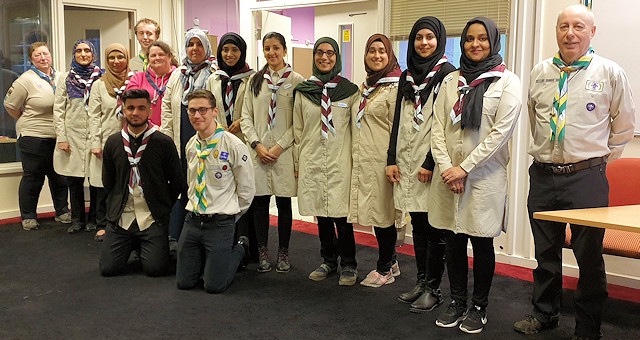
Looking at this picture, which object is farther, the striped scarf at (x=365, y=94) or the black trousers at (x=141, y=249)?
the black trousers at (x=141, y=249)

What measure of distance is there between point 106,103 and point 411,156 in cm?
264

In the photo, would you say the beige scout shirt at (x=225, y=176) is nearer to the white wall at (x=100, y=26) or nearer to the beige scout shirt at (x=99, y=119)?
the beige scout shirt at (x=99, y=119)

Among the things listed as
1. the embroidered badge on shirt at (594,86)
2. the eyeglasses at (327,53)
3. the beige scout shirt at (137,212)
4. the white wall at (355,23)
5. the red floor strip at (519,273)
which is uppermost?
the white wall at (355,23)

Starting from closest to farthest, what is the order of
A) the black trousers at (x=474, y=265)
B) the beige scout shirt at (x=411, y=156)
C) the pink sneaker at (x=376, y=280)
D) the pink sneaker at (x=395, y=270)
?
the black trousers at (x=474, y=265)
the beige scout shirt at (x=411, y=156)
the pink sneaker at (x=376, y=280)
the pink sneaker at (x=395, y=270)

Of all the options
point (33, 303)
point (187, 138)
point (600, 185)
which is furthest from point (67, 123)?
point (600, 185)

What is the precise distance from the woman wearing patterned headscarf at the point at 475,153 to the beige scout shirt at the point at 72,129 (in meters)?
3.24

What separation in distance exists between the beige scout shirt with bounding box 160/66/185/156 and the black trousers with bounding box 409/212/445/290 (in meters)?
1.81

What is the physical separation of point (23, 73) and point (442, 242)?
13.9 ft

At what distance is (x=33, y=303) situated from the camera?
3.40 m

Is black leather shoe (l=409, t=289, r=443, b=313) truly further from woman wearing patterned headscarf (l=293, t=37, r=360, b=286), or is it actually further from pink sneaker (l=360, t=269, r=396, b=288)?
woman wearing patterned headscarf (l=293, t=37, r=360, b=286)

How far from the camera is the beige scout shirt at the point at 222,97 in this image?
396cm

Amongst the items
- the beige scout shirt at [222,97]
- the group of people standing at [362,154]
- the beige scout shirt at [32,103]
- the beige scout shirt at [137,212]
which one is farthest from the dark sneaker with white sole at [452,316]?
the beige scout shirt at [32,103]

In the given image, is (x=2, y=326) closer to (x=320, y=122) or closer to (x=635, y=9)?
(x=320, y=122)

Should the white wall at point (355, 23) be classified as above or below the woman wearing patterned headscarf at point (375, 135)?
above
